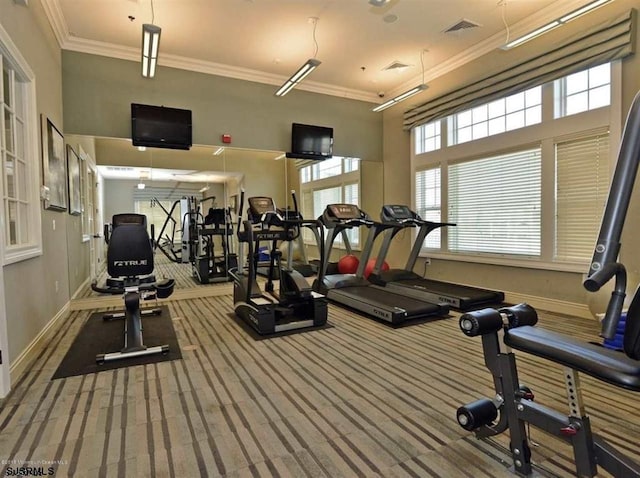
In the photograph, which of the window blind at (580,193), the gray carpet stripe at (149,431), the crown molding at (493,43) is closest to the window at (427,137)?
the crown molding at (493,43)

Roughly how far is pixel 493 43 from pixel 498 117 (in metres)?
1.07

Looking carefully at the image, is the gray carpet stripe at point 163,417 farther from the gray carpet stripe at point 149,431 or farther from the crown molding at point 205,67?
the crown molding at point 205,67

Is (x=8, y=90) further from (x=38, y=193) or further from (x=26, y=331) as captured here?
(x=26, y=331)

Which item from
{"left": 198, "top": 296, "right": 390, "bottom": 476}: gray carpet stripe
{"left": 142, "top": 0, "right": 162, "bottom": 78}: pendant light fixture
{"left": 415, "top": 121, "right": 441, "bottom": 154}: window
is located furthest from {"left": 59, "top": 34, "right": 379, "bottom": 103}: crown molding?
{"left": 198, "top": 296, "right": 390, "bottom": 476}: gray carpet stripe

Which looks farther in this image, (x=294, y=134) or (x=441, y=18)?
(x=294, y=134)

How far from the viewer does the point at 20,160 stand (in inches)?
132

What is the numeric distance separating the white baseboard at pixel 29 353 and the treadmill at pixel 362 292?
10.6 ft

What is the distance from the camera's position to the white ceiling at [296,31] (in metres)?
4.43

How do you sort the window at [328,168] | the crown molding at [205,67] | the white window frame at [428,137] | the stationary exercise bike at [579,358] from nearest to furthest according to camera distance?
the stationary exercise bike at [579,358] → the crown molding at [205,67] → the white window frame at [428,137] → the window at [328,168]

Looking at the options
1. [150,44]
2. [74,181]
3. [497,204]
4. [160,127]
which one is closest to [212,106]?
[160,127]

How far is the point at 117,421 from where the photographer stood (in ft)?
7.42

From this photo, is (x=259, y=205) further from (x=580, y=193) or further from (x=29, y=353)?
(x=580, y=193)

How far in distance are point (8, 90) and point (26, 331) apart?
2.13 m

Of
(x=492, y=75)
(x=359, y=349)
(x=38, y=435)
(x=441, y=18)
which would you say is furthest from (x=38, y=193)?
(x=492, y=75)
